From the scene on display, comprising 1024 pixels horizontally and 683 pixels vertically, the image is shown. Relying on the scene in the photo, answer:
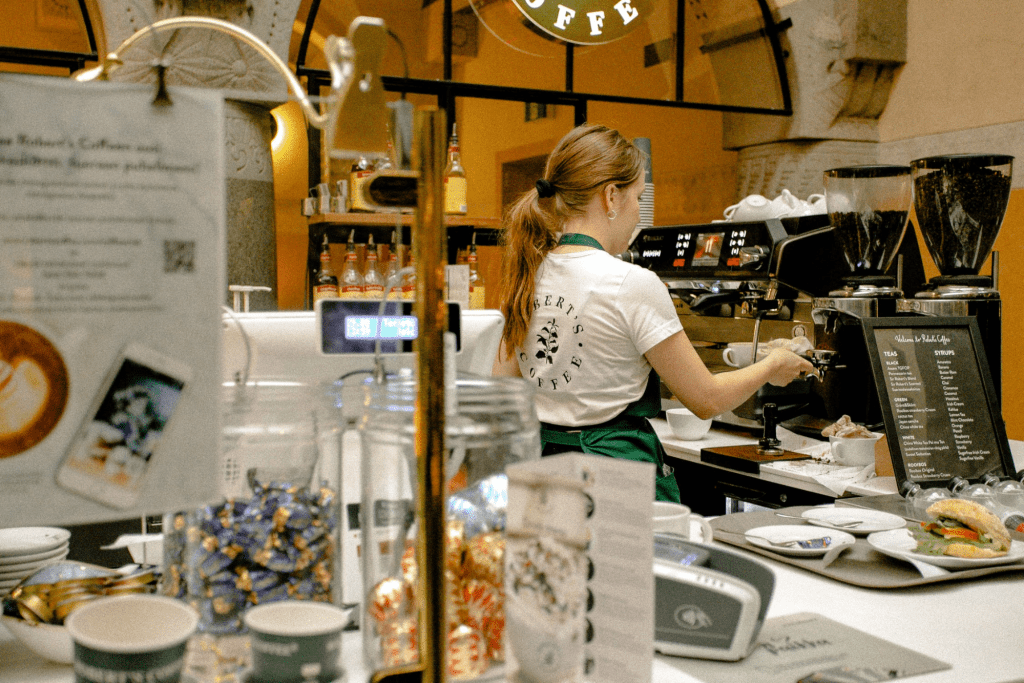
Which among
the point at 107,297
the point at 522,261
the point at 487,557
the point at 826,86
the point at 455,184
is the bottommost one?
the point at 487,557

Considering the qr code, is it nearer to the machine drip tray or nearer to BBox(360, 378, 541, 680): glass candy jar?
BBox(360, 378, 541, 680): glass candy jar

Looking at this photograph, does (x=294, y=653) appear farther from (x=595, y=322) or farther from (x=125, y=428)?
(x=595, y=322)

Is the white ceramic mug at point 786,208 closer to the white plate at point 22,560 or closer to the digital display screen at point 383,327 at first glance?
the digital display screen at point 383,327

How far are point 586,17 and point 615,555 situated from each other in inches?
169

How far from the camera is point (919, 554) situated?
1.38 meters

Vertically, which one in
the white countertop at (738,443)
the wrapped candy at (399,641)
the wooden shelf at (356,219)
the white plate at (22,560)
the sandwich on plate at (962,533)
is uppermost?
the wooden shelf at (356,219)

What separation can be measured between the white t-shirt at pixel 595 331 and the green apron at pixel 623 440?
23 mm

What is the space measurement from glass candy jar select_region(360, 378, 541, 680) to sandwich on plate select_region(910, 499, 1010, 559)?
0.89 metres

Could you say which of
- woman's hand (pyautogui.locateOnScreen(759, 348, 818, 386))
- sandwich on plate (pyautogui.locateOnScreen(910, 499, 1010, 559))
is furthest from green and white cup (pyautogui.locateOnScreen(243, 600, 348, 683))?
woman's hand (pyautogui.locateOnScreen(759, 348, 818, 386))

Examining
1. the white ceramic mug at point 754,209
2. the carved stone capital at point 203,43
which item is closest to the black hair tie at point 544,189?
the white ceramic mug at point 754,209

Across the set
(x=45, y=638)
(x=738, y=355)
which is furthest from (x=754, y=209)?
(x=45, y=638)

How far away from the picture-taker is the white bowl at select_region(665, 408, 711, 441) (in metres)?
2.89

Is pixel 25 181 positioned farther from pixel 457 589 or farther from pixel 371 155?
pixel 457 589

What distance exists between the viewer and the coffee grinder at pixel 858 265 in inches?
101
